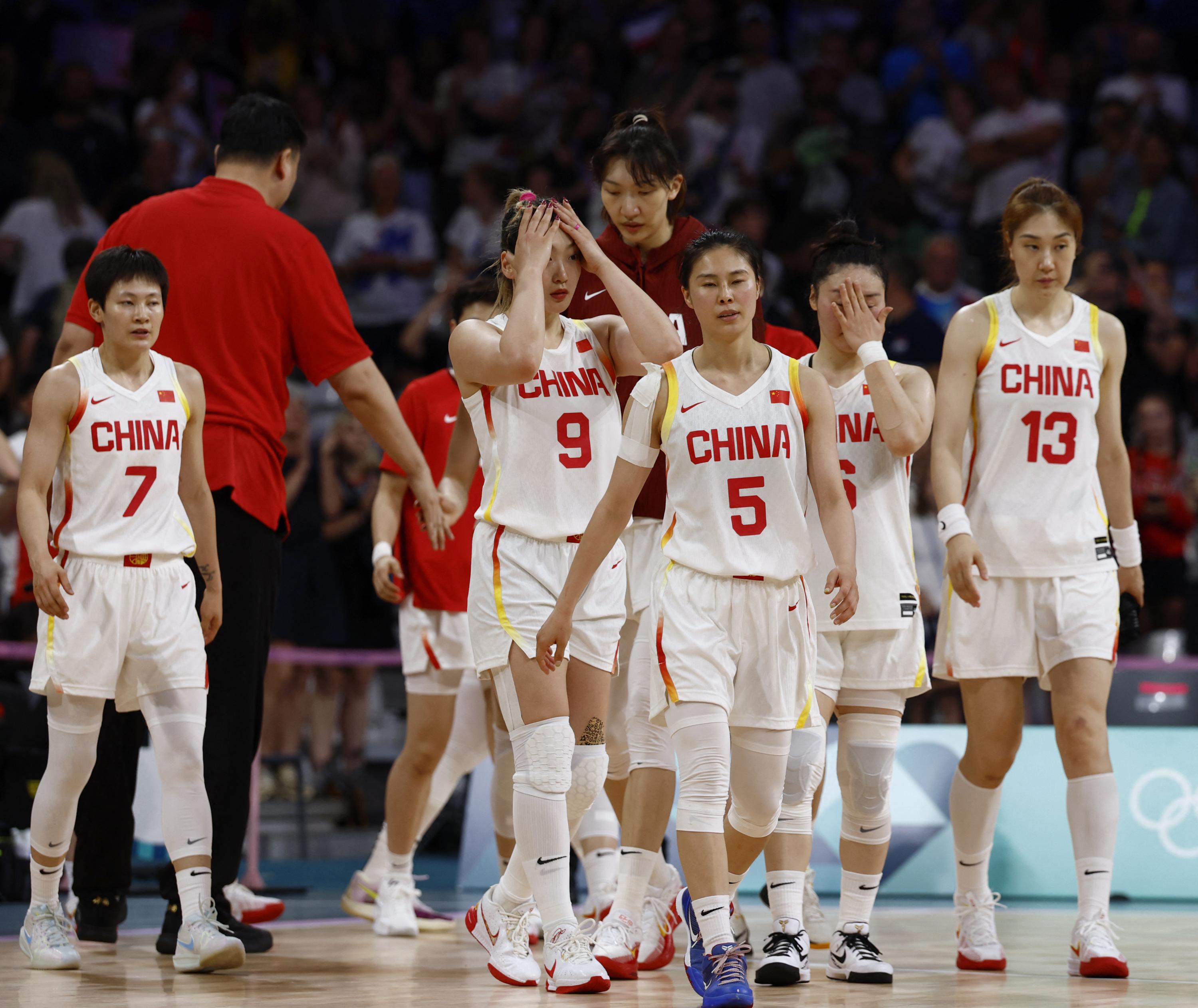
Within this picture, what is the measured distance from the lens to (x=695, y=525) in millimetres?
4328

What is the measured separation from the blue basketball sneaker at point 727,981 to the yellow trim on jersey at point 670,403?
133cm

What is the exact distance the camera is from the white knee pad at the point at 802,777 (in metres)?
4.54

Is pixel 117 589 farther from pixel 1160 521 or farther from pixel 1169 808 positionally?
pixel 1160 521

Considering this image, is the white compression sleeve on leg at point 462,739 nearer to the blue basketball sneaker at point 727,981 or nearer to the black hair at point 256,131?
the black hair at point 256,131

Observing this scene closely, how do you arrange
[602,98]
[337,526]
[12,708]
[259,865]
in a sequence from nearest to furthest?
[12,708] → [259,865] → [337,526] → [602,98]

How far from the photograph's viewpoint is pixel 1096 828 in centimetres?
496

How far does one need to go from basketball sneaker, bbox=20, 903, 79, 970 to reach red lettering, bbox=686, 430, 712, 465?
247cm

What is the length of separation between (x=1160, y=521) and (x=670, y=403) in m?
5.92

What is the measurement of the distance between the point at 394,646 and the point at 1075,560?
5883mm

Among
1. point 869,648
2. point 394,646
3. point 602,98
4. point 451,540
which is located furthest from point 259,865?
point 602,98

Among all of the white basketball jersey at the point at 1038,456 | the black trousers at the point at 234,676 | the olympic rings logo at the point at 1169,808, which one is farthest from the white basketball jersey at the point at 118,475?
the olympic rings logo at the point at 1169,808

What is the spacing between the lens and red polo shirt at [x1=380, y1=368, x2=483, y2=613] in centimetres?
649

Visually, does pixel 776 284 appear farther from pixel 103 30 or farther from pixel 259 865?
pixel 103 30

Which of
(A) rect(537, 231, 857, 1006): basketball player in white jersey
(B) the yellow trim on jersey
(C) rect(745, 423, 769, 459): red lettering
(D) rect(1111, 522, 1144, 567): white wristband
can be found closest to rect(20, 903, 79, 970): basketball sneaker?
(A) rect(537, 231, 857, 1006): basketball player in white jersey
